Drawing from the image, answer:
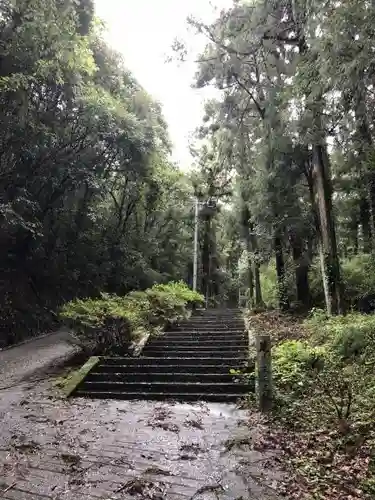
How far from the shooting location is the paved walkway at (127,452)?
3.76 m

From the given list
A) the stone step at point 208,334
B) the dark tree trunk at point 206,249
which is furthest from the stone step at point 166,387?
the dark tree trunk at point 206,249

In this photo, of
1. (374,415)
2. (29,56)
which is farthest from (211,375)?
(29,56)

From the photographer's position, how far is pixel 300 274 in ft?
49.2

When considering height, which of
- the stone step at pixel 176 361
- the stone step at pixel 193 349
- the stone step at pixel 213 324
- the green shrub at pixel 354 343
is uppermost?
the stone step at pixel 213 324

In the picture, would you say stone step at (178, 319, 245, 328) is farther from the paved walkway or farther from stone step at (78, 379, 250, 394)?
the paved walkway

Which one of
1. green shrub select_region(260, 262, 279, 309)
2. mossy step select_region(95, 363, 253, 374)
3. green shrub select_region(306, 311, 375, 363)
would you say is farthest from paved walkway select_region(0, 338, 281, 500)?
green shrub select_region(260, 262, 279, 309)

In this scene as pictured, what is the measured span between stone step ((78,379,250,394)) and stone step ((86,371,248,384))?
215 millimetres

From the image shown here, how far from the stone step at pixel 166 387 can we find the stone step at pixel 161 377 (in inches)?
8.5

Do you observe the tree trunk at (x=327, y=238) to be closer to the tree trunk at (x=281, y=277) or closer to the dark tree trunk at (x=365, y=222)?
the tree trunk at (x=281, y=277)

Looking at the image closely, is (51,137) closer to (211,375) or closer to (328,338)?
(211,375)

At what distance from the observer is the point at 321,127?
1052 cm

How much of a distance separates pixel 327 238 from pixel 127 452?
29.5 ft

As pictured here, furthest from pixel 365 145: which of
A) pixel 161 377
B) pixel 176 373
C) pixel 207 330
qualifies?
pixel 161 377

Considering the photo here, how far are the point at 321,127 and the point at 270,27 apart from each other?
2.81 meters
